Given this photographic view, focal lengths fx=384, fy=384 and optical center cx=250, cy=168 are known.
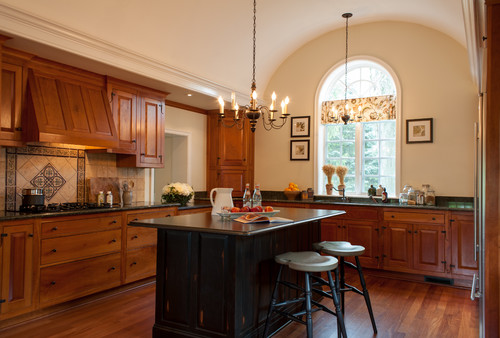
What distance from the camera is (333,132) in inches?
248

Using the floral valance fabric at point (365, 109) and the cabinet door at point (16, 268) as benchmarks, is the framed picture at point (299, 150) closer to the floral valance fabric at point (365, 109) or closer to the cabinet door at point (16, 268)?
the floral valance fabric at point (365, 109)

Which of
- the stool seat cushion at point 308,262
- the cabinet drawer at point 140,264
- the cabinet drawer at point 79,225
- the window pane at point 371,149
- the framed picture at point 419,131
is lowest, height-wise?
the cabinet drawer at point 140,264

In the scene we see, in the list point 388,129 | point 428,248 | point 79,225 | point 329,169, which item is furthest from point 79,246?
point 388,129

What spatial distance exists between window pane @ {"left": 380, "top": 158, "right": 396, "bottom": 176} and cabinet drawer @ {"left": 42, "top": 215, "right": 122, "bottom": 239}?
385 centimetres

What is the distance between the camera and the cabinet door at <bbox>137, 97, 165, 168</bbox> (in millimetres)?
4992

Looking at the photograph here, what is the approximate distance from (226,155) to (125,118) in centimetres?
214

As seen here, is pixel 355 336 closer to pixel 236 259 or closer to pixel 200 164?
pixel 236 259

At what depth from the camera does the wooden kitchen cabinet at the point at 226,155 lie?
21.2ft

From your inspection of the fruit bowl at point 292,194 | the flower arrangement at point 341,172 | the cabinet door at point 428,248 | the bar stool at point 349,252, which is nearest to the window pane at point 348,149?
the flower arrangement at point 341,172

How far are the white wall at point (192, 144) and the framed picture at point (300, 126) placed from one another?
59.7 inches

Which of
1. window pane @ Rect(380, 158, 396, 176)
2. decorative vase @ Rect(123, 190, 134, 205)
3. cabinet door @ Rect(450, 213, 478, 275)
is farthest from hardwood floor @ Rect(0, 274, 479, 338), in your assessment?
window pane @ Rect(380, 158, 396, 176)

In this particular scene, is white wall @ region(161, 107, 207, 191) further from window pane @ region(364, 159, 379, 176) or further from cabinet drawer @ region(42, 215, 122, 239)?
window pane @ region(364, 159, 379, 176)

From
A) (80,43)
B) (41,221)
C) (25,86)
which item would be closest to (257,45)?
(80,43)

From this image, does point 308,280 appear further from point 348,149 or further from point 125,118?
point 348,149
